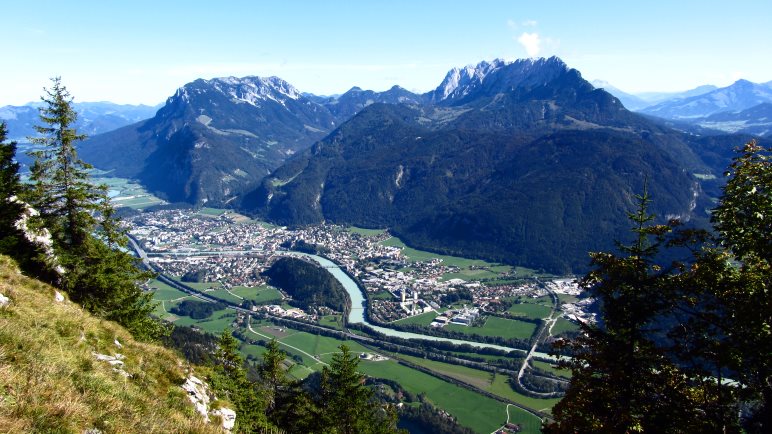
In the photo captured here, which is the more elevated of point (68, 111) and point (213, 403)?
point (68, 111)

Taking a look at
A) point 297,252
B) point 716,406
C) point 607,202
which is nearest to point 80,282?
point 716,406

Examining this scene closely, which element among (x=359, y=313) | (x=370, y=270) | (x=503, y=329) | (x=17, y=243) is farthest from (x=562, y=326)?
(x=17, y=243)

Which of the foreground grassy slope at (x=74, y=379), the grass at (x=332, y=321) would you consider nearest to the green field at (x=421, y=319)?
the grass at (x=332, y=321)

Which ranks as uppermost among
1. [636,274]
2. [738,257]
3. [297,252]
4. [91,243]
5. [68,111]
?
[68,111]

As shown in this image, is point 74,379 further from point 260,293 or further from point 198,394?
point 260,293

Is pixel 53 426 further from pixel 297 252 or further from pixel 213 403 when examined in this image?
pixel 297 252

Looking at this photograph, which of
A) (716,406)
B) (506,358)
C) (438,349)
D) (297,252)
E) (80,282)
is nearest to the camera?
(716,406)
